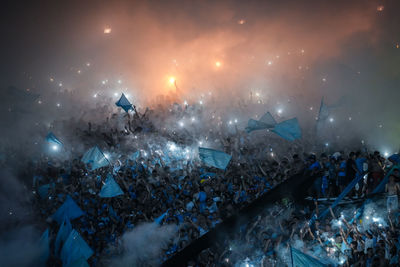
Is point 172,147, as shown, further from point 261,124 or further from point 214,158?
point 261,124

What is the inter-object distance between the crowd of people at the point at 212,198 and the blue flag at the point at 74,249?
1.75ft

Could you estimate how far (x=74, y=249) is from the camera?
15.9 feet

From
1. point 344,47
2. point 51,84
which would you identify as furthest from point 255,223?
point 51,84

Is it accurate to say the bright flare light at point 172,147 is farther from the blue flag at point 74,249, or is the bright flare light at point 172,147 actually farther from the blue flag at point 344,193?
the blue flag at point 344,193

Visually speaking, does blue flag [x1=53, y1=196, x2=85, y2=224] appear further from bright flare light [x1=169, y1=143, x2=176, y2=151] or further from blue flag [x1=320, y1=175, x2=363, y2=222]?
blue flag [x1=320, y1=175, x2=363, y2=222]

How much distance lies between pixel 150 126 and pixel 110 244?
15.0ft

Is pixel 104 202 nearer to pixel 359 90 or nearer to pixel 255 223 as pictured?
pixel 255 223

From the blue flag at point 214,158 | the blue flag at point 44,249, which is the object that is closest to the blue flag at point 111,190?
the blue flag at point 44,249

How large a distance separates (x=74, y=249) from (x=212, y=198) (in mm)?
2835

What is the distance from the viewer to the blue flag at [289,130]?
22.9ft

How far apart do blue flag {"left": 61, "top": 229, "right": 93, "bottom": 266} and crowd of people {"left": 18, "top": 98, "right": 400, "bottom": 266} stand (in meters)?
0.53

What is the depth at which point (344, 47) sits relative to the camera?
13.9 metres

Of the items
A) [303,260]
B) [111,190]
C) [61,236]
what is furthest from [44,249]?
[303,260]

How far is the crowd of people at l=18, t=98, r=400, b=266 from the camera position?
4.52m
